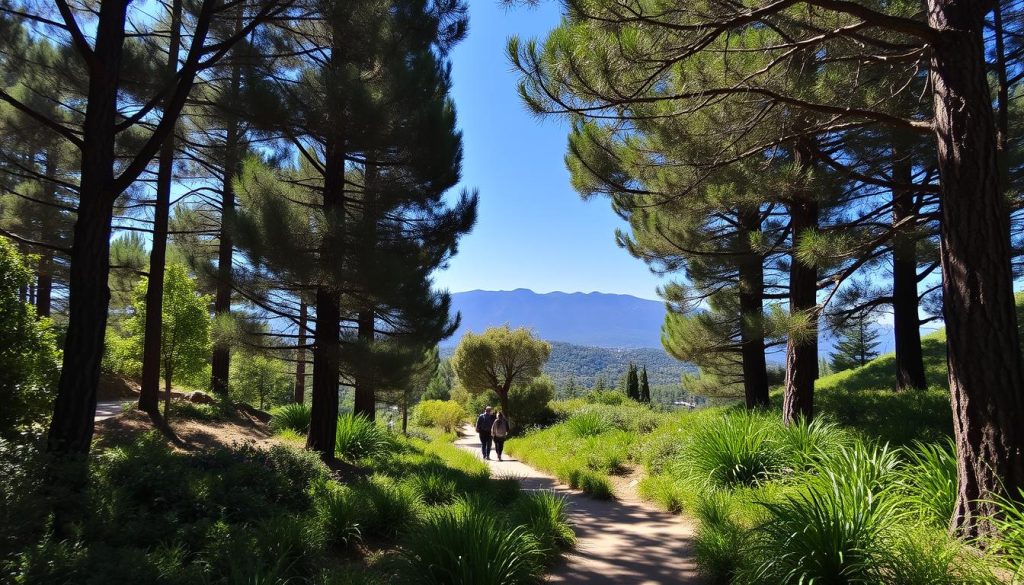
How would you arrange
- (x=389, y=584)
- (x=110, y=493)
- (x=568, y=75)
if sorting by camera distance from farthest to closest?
1. (x=568, y=75)
2. (x=110, y=493)
3. (x=389, y=584)

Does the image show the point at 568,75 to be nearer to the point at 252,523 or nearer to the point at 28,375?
the point at 252,523

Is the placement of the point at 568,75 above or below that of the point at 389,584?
above

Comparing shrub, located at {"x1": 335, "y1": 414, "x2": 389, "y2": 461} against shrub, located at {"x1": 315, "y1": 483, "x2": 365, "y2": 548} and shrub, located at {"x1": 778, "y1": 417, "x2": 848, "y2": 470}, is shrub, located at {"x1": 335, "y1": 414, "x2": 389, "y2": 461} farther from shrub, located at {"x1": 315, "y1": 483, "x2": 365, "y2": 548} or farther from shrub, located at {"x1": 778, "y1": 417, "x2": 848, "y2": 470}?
shrub, located at {"x1": 778, "y1": 417, "x2": 848, "y2": 470}

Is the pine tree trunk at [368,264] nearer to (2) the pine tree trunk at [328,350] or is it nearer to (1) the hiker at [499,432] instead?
(2) the pine tree trunk at [328,350]

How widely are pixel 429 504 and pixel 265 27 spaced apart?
759cm

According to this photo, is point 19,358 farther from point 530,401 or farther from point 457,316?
point 530,401

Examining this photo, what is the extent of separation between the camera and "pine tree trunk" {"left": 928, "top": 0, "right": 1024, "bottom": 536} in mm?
3219

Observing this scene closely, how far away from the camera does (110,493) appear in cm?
411

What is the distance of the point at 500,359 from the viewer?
22.9 m

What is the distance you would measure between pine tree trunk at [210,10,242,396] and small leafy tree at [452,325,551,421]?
10.4 meters

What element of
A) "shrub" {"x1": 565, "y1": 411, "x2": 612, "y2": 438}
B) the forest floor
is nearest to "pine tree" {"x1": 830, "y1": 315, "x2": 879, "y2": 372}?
"shrub" {"x1": 565, "y1": 411, "x2": 612, "y2": 438}

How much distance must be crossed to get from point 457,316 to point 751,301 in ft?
20.4

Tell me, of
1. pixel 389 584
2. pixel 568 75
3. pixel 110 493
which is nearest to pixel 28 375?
pixel 110 493

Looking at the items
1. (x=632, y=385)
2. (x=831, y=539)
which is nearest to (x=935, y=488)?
(x=831, y=539)
